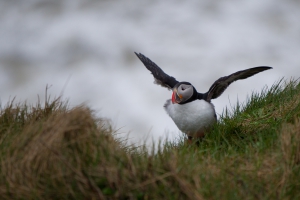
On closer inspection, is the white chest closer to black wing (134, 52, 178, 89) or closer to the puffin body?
the puffin body

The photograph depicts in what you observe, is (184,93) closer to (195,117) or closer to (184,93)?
(184,93)

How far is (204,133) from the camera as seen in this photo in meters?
7.07

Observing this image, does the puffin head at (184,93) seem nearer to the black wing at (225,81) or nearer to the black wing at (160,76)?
the black wing at (225,81)

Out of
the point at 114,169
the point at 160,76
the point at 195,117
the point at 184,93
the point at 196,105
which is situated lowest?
the point at 114,169

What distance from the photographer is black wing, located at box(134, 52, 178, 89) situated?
25.9 feet

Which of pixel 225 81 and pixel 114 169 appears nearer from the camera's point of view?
pixel 114 169

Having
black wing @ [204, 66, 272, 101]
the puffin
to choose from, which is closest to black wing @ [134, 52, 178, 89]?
the puffin

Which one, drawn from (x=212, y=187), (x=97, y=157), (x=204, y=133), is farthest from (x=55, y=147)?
(x=204, y=133)

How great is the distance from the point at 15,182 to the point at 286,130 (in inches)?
104

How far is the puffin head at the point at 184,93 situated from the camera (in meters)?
7.14

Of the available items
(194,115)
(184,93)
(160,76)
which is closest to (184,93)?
(184,93)

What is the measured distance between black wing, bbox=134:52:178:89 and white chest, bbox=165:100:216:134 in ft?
2.36

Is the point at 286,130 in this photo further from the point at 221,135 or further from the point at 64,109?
the point at 64,109

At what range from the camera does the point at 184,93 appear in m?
7.13
